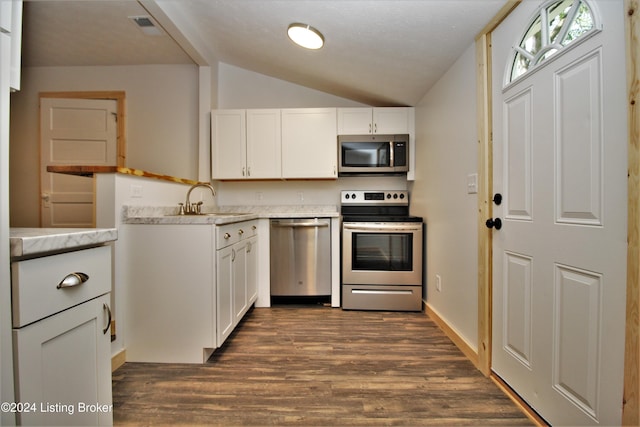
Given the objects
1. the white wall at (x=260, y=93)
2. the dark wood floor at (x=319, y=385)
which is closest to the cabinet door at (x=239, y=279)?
the dark wood floor at (x=319, y=385)

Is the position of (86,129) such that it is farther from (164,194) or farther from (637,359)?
(637,359)

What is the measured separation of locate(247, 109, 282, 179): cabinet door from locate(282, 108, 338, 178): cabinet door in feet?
0.24

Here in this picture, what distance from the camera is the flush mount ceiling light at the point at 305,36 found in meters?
1.94

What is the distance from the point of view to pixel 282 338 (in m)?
1.94

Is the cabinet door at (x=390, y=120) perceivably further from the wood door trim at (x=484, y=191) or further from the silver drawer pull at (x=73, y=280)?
the silver drawer pull at (x=73, y=280)

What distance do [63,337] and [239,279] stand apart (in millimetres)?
1321

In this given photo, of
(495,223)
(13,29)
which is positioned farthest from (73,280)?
(495,223)

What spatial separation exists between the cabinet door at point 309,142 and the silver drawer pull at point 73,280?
7.13 ft

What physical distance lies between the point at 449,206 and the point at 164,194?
2129 mm

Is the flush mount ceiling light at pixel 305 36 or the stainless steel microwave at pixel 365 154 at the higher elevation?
the flush mount ceiling light at pixel 305 36

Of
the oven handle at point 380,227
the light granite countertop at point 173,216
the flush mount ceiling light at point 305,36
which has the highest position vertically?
the flush mount ceiling light at point 305,36

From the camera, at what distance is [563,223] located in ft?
3.46

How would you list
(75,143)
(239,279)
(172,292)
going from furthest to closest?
(75,143)
(239,279)
(172,292)

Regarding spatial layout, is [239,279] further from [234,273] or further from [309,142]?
[309,142]
